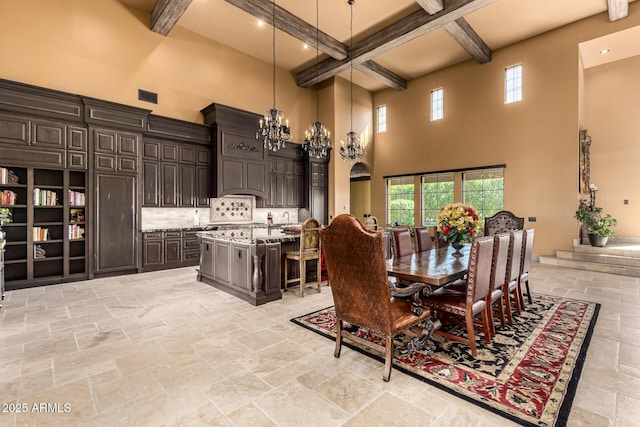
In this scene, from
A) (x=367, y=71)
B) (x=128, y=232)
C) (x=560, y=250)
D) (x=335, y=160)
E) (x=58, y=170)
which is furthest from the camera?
(x=335, y=160)

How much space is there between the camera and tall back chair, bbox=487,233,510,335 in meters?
2.77

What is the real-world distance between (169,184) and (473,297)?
6.06 m

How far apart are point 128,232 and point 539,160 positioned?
8.86 meters

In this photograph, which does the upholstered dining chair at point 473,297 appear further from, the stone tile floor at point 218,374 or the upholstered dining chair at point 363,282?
the stone tile floor at point 218,374

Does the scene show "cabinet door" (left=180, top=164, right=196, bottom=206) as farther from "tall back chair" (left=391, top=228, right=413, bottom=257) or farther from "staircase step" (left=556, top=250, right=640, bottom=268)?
"staircase step" (left=556, top=250, right=640, bottom=268)

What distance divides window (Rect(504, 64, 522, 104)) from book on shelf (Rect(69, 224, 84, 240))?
9515 mm

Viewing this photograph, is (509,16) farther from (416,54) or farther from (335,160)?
(335,160)

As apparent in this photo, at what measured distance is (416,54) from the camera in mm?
7762

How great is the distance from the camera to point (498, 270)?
2.88 m

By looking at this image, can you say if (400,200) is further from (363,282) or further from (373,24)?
(363,282)

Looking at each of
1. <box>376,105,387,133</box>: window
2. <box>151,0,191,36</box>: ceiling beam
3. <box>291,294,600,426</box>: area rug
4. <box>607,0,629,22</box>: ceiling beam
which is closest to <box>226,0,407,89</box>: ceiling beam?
<box>151,0,191,36</box>: ceiling beam

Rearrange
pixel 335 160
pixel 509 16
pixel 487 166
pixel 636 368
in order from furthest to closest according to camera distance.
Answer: pixel 335 160 < pixel 487 166 < pixel 509 16 < pixel 636 368

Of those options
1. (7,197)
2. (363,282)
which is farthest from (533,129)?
(7,197)

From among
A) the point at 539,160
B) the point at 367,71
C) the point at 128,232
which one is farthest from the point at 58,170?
the point at 539,160
